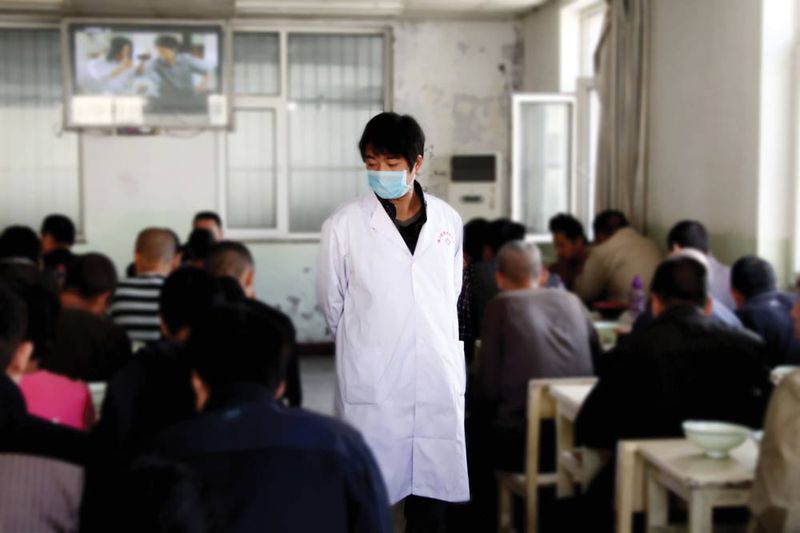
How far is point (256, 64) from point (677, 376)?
19.0ft

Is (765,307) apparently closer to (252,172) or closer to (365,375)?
(365,375)

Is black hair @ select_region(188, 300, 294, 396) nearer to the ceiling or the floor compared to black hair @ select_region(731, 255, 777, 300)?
nearer to the ceiling

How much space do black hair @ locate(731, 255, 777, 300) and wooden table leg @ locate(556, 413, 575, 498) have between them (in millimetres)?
1136

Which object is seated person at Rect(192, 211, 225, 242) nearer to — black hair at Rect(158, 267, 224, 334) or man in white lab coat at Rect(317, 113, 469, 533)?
black hair at Rect(158, 267, 224, 334)

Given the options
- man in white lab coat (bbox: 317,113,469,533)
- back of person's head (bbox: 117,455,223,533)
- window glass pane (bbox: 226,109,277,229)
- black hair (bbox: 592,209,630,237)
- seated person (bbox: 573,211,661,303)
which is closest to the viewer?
back of person's head (bbox: 117,455,223,533)

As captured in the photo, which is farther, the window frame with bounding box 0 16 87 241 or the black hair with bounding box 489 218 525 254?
the window frame with bounding box 0 16 87 241

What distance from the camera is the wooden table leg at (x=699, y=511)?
7.91 ft

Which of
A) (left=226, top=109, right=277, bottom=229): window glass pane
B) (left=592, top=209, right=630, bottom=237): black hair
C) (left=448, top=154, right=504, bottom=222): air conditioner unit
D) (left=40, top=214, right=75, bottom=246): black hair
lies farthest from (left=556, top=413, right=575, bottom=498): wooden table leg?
(left=226, top=109, right=277, bottom=229): window glass pane

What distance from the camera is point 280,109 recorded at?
8094 mm

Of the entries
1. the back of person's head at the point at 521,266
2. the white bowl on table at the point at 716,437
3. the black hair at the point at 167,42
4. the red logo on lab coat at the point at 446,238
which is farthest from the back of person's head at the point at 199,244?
the red logo on lab coat at the point at 446,238

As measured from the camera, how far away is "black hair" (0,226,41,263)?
5.44 metres

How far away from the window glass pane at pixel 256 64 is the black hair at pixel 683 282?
552cm

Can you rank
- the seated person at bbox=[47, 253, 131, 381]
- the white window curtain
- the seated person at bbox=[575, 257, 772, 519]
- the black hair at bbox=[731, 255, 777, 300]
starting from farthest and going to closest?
the white window curtain, the black hair at bbox=[731, 255, 777, 300], the seated person at bbox=[47, 253, 131, 381], the seated person at bbox=[575, 257, 772, 519]

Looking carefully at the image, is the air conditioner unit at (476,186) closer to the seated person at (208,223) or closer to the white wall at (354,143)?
the white wall at (354,143)
